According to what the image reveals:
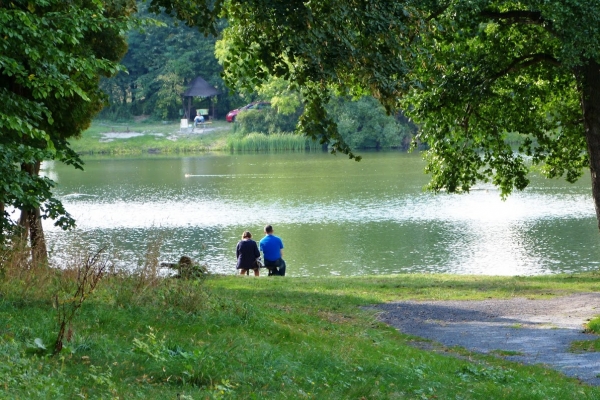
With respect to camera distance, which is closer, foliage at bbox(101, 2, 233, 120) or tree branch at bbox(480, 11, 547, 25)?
tree branch at bbox(480, 11, 547, 25)

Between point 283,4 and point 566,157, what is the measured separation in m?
12.9

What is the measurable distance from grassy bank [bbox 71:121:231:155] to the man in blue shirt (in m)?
59.5

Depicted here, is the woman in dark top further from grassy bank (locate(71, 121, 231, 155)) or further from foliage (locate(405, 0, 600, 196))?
grassy bank (locate(71, 121, 231, 155))

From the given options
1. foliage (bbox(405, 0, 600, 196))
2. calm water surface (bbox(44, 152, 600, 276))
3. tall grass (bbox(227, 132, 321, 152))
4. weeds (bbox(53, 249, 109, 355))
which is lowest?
calm water surface (bbox(44, 152, 600, 276))

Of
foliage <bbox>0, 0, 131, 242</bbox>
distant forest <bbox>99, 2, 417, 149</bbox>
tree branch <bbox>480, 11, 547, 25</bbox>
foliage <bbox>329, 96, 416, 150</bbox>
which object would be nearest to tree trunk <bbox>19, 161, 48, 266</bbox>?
foliage <bbox>0, 0, 131, 242</bbox>

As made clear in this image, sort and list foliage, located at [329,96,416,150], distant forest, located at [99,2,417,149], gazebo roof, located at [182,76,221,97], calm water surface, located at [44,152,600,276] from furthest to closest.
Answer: gazebo roof, located at [182,76,221,97], distant forest, located at [99,2,417,149], foliage, located at [329,96,416,150], calm water surface, located at [44,152,600,276]

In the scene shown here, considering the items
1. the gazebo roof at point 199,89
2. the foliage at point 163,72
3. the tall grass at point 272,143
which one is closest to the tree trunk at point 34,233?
the tall grass at point 272,143

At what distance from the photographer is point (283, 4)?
9.37 meters

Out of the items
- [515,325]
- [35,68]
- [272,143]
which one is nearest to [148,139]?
[272,143]

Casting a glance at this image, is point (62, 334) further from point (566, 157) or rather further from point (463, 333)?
point (566, 157)

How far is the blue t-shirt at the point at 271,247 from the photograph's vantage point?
19.4 meters

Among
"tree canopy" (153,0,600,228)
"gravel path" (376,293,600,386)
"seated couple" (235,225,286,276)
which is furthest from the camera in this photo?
"seated couple" (235,225,286,276)

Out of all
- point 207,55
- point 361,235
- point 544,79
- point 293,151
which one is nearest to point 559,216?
point 361,235

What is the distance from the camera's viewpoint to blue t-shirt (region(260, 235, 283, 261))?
63.8ft
